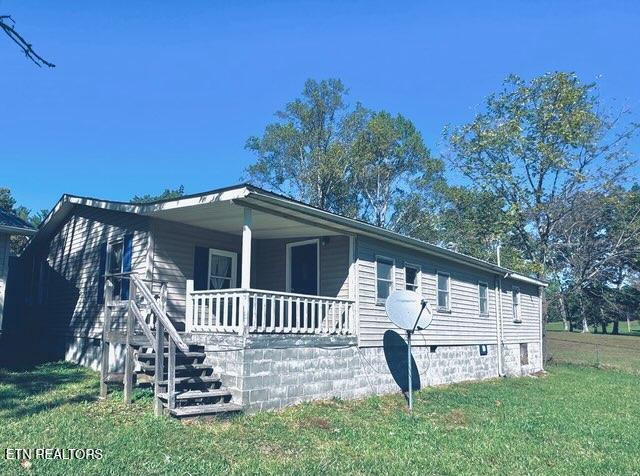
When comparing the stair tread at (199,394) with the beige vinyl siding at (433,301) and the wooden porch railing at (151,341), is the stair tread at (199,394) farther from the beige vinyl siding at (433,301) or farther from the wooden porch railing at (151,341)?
the beige vinyl siding at (433,301)

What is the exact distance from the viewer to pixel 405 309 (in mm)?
10375

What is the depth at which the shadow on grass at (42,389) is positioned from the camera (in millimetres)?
7914

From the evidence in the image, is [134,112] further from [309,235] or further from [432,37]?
[432,37]

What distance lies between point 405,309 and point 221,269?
4.32m

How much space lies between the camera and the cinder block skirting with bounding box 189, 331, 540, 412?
27.1ft

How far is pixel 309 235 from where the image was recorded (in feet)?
38.4

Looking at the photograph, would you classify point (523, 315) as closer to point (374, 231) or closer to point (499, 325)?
point (499, 325)

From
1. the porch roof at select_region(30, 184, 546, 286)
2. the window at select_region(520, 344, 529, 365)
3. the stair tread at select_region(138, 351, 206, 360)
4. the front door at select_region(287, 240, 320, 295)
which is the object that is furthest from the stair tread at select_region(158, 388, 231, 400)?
the window at select_region(520, 344, 529, 365)

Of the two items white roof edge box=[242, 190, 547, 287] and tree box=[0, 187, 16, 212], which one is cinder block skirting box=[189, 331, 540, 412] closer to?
white roof edge box=[242, 190, 547, 287]

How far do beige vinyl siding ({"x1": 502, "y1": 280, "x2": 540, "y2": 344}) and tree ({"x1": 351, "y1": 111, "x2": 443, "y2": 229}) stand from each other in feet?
34.9

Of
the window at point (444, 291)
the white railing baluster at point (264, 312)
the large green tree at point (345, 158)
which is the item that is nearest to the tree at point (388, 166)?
the large green tree at point (345, 158)

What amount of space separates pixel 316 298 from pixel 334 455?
12.4 ft

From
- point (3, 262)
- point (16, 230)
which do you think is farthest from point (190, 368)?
point (3, 262)

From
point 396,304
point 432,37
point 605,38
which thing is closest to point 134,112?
point 432,37
